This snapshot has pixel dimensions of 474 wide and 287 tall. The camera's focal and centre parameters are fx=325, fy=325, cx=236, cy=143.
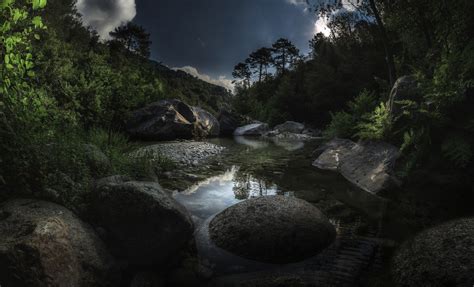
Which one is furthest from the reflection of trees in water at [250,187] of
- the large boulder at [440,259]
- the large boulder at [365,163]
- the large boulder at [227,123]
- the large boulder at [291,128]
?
the large boulder at [291,128]

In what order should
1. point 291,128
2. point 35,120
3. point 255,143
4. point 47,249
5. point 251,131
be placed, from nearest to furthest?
point 47,249 → point 35,120 → point 255,143 → point 251,131 → point 291,128

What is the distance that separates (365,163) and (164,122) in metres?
13.4

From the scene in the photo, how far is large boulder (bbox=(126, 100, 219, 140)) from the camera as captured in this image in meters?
19.7

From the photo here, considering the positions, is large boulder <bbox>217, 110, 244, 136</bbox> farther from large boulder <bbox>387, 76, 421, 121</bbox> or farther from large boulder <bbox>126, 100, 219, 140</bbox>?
large boulder <bbox>387, 76, 421, 121</bbox>

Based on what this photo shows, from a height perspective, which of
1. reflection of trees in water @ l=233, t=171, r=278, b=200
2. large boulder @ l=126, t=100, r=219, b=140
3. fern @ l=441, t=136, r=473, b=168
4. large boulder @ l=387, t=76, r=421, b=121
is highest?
large boulder @ l=126, t=100, r=219, b=140

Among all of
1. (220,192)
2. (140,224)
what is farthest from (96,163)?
(220,192)

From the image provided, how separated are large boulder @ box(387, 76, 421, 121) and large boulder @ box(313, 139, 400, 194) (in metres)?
1.04

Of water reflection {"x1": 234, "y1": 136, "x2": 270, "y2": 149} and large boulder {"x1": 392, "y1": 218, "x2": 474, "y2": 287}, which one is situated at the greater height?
water reflection {"x1": 234, "y1": 136, "x2": 270, "y2": 149}

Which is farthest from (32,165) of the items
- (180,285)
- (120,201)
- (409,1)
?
(409,1)

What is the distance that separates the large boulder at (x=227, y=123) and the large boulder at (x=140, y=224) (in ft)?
80.7

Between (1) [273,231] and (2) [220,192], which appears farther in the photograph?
(2) [220,192]

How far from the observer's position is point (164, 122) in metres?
20.1

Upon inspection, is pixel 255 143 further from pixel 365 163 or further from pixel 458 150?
pixel 458 150

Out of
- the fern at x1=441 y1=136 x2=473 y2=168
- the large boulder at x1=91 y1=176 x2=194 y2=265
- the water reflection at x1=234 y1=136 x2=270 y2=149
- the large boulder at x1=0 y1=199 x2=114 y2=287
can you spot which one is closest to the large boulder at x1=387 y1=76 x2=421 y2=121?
the fern at x1=441 y1=136 x2=473 y2=168
